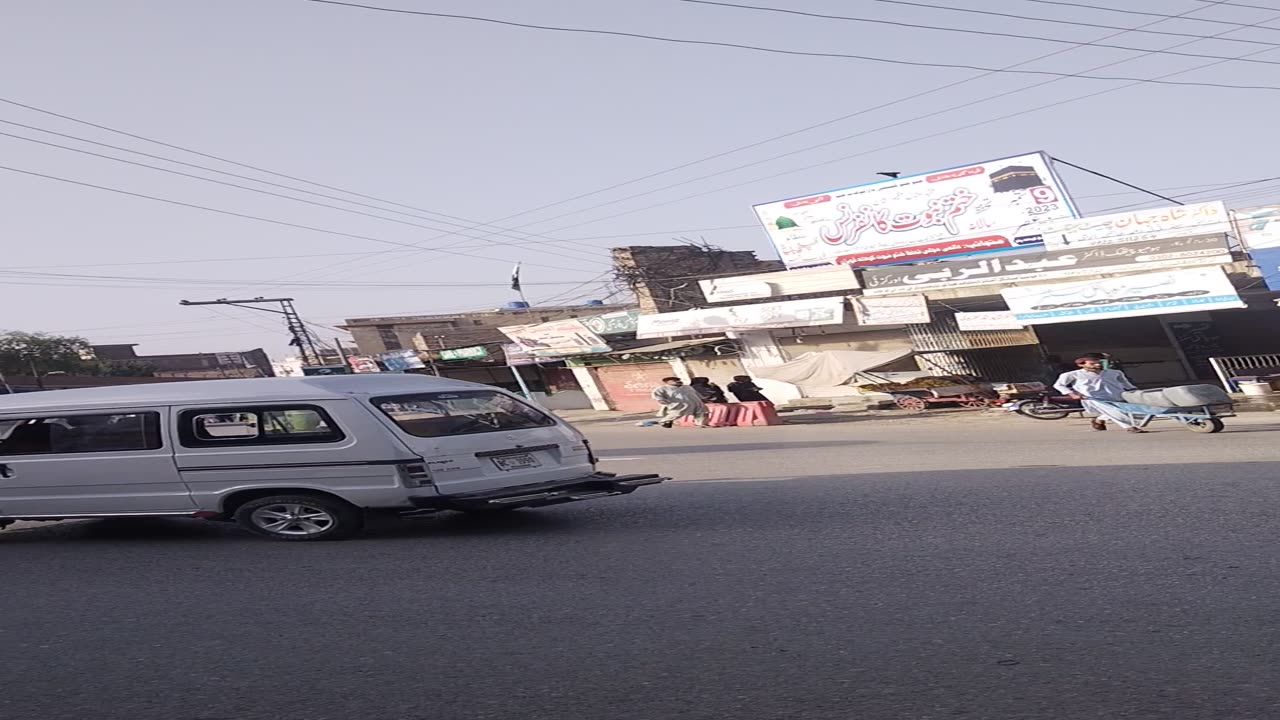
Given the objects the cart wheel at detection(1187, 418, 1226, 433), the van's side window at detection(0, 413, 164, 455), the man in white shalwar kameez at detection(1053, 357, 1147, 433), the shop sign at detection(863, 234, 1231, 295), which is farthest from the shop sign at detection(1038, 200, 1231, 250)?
the van's side window at detection(0, 413, 164, 455)

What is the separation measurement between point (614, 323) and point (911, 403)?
542 inches

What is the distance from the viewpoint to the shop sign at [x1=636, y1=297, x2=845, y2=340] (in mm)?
30875

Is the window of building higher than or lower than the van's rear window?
lower

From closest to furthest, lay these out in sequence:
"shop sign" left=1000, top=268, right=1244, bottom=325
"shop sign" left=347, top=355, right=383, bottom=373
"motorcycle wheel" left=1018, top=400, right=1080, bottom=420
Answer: "motorcycle wheel" left=1018, top=400, right=1080, bottom=420
"shop sign" left=1000, top=268, right=1244, bottom=325
"shop sign" left=347, top=355, right=383, bottom=373

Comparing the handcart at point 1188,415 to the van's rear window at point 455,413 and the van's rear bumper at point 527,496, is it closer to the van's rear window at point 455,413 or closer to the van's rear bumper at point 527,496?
the van's rear bumper at point 527,496

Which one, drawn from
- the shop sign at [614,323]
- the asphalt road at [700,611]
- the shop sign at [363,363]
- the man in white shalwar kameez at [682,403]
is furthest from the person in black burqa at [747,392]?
the shop sign at [363,363]

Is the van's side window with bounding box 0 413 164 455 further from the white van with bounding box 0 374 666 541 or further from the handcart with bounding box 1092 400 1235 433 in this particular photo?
the handcart with bounding box 1092 400 1235 433

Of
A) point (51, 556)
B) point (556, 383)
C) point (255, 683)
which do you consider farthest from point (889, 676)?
point (556, 383)

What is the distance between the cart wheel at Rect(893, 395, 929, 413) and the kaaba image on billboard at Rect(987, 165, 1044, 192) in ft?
18.9

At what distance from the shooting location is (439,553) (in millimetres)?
8500

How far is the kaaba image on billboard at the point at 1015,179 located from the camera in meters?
28.3

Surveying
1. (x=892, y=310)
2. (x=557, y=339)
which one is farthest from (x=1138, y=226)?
(x=557, y=339)

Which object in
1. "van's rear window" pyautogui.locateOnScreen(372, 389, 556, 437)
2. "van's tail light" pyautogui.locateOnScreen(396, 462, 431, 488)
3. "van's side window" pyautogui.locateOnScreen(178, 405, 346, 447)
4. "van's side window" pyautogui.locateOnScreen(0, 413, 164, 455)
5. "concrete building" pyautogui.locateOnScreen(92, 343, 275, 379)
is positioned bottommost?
"concrete building" pyautogui.locateOnScreen(92, 343, 275, 379)

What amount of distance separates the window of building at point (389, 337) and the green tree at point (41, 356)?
22.8m
